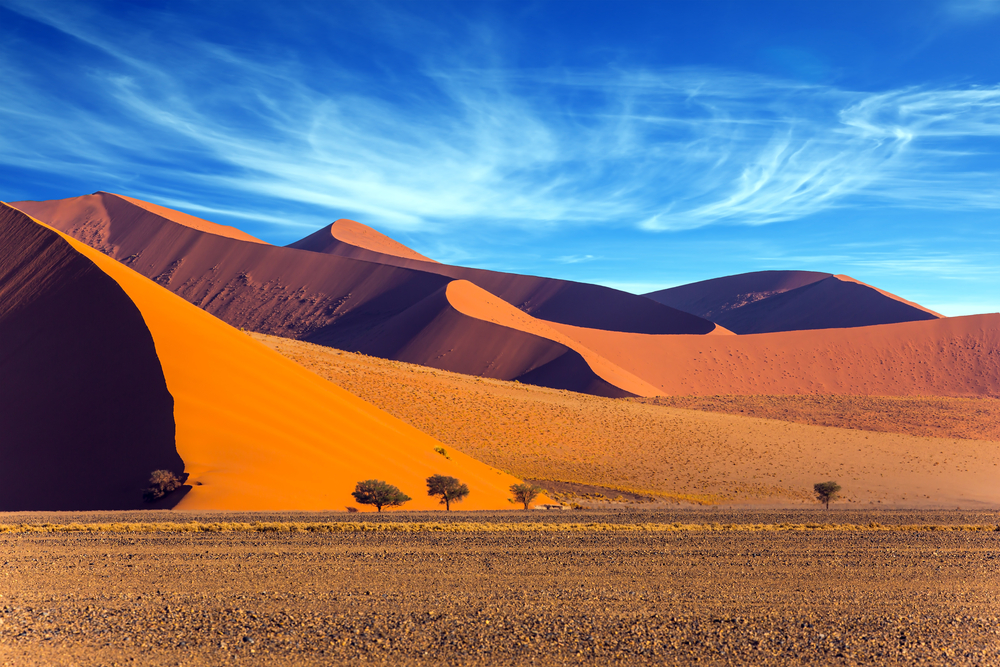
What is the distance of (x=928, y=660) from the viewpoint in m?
7.21

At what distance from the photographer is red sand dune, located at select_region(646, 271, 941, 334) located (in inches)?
4929

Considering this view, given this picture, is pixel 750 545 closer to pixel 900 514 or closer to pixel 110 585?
pixel 900 514

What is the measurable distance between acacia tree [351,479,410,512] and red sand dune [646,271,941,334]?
11969 cm

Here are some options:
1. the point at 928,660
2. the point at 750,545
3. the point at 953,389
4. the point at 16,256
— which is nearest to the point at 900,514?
the point at 750,545

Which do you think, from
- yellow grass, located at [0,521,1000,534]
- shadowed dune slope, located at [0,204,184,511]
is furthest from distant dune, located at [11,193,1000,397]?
shadowed dune slope, located at [0,204,184,511]

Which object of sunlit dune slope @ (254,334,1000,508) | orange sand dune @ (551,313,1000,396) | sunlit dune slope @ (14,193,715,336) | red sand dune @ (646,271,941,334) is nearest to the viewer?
sunlit dune slope @ (254,334,1000,508)

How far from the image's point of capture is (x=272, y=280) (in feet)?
293

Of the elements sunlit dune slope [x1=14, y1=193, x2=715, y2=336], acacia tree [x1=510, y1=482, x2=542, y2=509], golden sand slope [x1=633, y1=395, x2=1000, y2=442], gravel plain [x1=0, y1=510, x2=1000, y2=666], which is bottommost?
acacia tree [x1=510, y1=482, x2=542, y2=509]

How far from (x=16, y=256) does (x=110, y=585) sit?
25.3 meters

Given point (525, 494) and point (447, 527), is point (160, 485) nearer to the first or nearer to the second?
point (447, 527)

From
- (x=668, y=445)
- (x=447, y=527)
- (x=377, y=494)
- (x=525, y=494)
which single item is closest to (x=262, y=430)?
(x=377, y=494)

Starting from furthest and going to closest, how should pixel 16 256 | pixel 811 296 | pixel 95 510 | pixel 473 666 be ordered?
pixel 811 296 → pixel 16 256 → pixel 95 510 → pixel 473 666

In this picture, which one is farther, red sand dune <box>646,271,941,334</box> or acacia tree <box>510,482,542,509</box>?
red sand dune <box>646,271,941,334</box>

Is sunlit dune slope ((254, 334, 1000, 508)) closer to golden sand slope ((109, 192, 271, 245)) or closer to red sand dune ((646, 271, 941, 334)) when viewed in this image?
golden sand slope ((109, 192, 271, 245))
